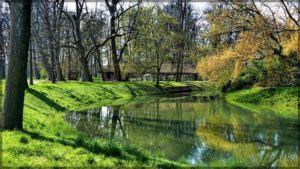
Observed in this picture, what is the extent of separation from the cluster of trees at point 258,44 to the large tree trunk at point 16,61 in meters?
21.3

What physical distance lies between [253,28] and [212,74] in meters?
6.44

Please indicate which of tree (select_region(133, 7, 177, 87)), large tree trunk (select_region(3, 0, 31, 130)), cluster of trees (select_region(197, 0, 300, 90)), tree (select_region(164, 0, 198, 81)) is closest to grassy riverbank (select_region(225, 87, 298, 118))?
cluster of trees (select_region(197, 0, 300, 90))

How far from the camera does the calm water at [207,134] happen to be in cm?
1251

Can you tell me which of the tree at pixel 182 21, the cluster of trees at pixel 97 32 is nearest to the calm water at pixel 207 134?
the cluster of trees at pixel 97 32

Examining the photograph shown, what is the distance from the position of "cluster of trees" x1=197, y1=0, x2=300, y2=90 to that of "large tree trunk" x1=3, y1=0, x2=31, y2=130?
69.8ft

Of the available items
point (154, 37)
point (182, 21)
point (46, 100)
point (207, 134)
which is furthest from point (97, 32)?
point (207, 134)

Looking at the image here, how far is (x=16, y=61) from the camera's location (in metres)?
11.0

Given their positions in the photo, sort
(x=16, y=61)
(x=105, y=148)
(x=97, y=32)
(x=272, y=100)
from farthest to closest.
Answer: (x=97, y=32) < (x=272, y=100) < (x=16, y=61) < (x=105, y=148)

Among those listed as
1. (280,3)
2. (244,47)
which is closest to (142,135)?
(244,47)

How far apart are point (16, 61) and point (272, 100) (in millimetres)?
22572

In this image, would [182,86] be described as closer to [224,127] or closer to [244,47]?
[244,47]

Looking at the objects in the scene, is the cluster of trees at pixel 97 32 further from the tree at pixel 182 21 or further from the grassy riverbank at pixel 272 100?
the grassy riverbank at pixel 272 100

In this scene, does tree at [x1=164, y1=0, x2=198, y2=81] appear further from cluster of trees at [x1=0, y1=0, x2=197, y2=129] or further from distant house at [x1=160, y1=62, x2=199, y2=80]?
distant house at [x1=160, y1=62, x2=199, y2=80]

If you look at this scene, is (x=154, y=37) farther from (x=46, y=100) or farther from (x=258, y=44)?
(x=46, y=100)
